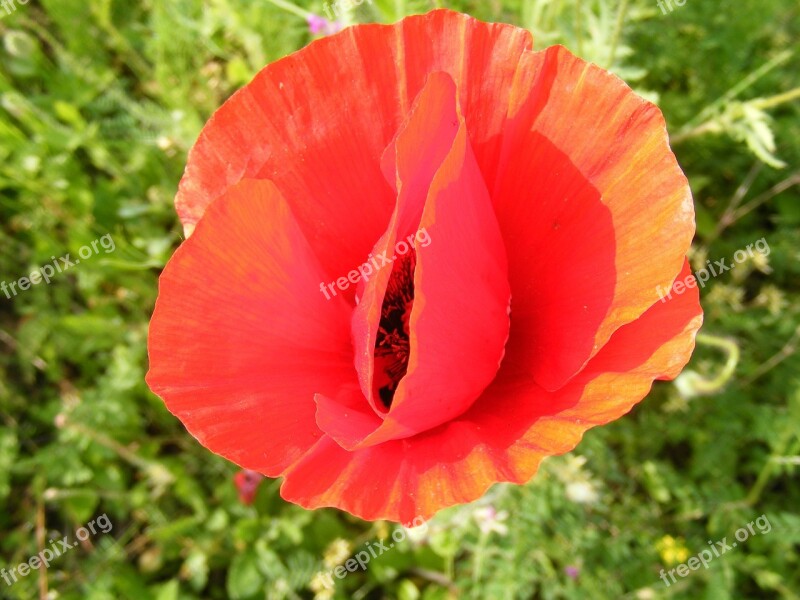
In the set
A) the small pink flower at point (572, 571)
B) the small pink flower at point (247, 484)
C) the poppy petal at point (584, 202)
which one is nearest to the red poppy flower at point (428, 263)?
the poppy petal at point (584, 202)

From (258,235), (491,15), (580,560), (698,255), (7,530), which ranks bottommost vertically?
(580,560)

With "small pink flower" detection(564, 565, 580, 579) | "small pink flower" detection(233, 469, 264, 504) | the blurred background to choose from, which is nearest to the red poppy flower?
the blurred background

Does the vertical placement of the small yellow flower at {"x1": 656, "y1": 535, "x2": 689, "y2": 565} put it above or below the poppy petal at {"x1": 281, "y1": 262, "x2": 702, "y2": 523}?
below

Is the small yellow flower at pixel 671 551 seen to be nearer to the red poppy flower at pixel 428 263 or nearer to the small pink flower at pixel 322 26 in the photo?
the red poppy flower at pixel 428 263

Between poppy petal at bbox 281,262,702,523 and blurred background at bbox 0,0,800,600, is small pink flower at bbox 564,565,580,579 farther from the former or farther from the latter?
poppy petal at bbox 281,262,702,523

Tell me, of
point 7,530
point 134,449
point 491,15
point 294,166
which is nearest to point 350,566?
point 134,449

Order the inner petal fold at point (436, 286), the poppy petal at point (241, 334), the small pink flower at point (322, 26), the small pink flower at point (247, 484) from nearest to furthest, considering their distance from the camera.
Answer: the inner petal fold at point (436, 286)
the poppy petal at point (241, 334)
the small pink flower at point (322, 26)
the small pink flower at point (247, 484)

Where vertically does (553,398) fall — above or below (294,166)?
below

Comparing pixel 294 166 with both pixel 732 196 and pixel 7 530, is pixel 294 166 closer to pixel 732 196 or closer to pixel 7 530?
pixel 732 196
